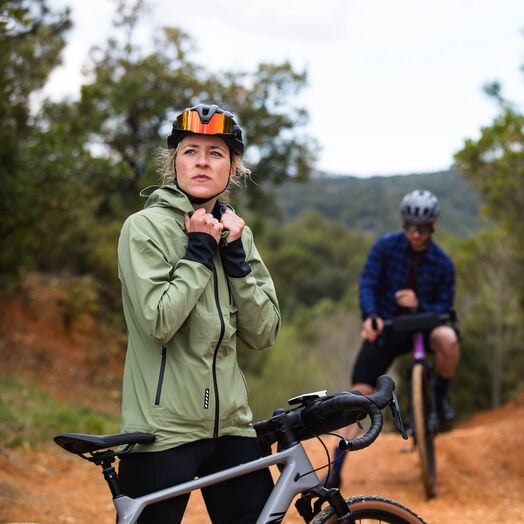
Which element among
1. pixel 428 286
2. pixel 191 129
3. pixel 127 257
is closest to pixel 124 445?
pixel 127 257

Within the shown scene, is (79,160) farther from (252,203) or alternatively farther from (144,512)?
(252,203)

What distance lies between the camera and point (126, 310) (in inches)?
115

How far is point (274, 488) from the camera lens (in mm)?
2936

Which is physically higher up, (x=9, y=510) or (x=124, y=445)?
(x=124, y=445)

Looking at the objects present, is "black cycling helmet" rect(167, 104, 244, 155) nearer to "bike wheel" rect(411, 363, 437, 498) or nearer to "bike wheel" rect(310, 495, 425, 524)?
"bike wheel" rect(310, 495, 425, 524)

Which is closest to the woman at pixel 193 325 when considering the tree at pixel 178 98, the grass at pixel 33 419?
the grass at pixel 33 419

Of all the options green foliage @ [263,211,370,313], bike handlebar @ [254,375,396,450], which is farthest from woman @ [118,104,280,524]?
green foliage @ [263,211,370,313]

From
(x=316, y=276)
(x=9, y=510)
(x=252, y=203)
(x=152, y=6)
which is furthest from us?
(x=316, y=276)

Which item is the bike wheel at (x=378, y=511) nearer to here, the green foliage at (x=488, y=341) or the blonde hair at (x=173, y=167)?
the blonde hair at (x=173, y=167)

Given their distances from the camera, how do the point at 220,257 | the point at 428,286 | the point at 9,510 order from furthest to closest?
the point at 428,286 → the point at 9,510 → the point at 220,257

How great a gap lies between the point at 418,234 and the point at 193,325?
148 inches

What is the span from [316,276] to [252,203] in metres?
33.6

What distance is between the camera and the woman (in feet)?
9.09

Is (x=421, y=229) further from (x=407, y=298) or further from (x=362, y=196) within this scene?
(x=362, y=196)
